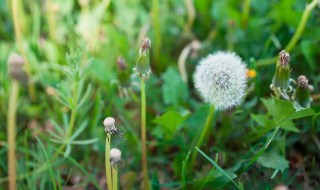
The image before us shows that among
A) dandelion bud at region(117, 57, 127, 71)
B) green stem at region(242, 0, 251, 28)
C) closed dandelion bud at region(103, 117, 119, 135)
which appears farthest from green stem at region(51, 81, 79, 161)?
green stem at region(242, 0, 251, 28)

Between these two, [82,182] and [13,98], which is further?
[82,182]

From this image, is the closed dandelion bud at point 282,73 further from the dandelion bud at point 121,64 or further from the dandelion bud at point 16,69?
the dandelion bud at point 16,69

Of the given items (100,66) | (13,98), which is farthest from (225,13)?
(13,98)

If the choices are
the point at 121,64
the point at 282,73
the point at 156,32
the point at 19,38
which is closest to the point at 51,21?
the point at 19,38

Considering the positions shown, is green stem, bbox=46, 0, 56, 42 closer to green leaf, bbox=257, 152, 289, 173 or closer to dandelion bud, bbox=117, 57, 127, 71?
dandelion bud, bbox=117, 57, 127, 71

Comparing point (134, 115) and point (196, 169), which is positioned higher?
point (134, 115)

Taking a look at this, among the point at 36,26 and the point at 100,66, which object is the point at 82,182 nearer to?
the point at 100,66

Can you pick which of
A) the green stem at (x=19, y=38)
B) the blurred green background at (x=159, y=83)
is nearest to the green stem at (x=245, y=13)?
the blurred green background at (x=159, y=83)
